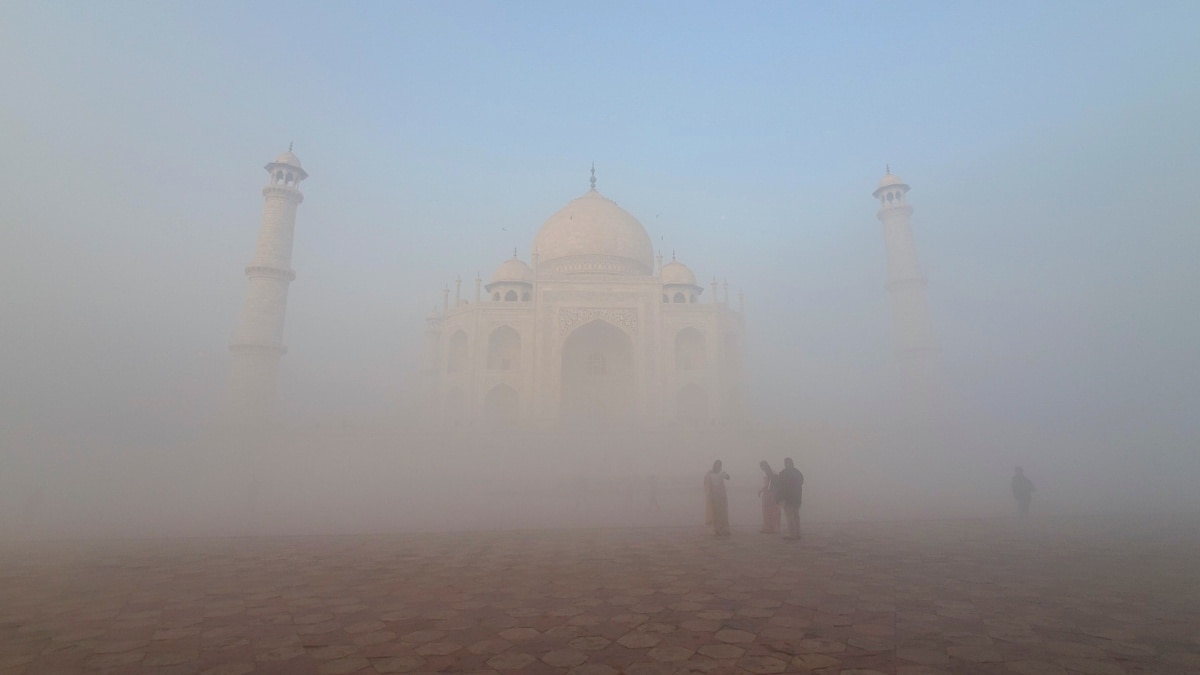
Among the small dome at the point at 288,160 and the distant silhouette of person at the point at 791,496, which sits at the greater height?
the small dome at the point at 288,160

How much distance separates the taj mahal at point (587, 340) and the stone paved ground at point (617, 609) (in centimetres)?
1500

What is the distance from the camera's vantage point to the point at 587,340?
25.5 m

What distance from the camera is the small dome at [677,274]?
86.4ft

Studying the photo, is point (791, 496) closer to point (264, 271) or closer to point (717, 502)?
point (717, 502)

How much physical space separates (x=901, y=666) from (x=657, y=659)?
3.46 feet

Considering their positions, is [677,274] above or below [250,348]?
above

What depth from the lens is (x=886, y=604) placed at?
3.75 m

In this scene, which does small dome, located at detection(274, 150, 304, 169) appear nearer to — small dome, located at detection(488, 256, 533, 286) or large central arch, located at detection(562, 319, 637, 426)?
small dome, located at detection(488, 256, 533, 286)

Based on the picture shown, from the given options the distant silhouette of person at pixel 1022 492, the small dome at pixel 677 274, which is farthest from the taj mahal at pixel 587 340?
the distant silhouette of person at pixel 1022 492

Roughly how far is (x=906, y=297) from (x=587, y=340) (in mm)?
12500

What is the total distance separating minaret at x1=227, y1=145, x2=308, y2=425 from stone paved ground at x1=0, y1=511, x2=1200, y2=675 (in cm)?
1317

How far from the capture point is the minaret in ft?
62.0

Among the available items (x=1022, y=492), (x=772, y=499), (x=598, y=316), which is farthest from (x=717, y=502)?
(x=598, y=316)

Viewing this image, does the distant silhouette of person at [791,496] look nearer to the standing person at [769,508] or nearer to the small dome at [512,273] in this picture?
the standing person at [769,508]
